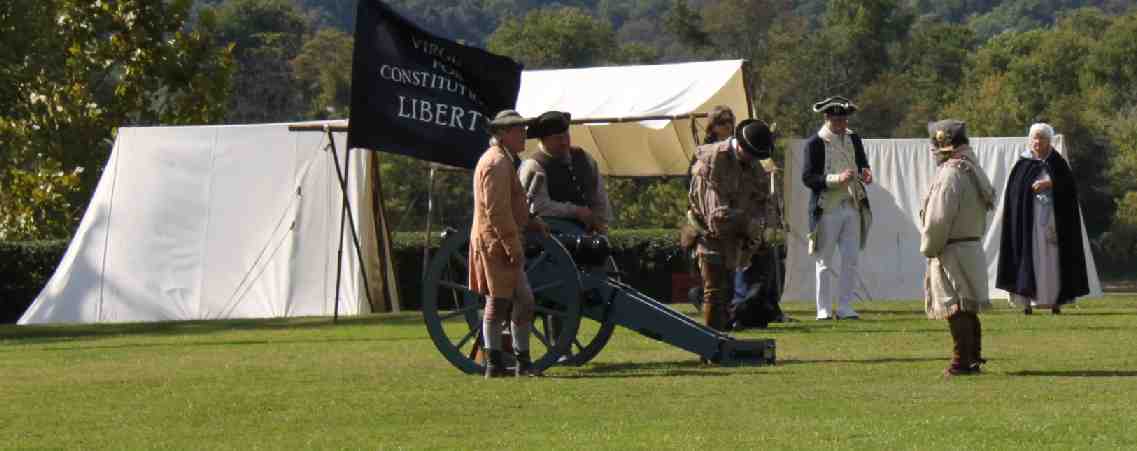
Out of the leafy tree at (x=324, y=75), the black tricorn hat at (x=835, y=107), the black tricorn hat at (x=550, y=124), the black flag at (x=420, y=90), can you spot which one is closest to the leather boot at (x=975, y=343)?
the black tricorn hat at (x=550, y=124)

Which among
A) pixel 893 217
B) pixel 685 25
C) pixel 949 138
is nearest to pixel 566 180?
pixel 949 138

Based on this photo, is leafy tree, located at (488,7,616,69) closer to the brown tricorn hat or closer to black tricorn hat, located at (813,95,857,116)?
black tricorn hat, located at (813,95,857,116)

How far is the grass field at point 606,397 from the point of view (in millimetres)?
9398

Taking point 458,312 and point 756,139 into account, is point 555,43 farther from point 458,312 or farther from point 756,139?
point 458,312

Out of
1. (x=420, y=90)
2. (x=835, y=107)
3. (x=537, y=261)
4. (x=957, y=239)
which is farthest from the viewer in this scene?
(x=835, y=107)

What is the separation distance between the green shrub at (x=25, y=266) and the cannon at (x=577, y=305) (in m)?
16.3

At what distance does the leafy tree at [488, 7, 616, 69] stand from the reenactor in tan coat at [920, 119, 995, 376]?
10013 cm

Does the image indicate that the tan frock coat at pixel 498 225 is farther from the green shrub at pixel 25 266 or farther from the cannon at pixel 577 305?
the green shrub at pixel 25 266

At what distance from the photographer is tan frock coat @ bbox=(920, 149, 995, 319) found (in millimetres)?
→ 11930

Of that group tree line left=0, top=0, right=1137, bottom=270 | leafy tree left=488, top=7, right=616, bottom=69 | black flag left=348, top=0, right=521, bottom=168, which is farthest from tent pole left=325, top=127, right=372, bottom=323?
leafy tree left=488, top=7, right=616, bottom=69

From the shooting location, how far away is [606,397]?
11.1 m

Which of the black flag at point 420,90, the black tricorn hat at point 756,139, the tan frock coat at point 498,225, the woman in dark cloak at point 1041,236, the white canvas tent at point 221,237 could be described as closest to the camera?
the tan frock coat at point 498,225

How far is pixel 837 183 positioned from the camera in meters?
18.2

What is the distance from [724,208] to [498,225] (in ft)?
7.70
